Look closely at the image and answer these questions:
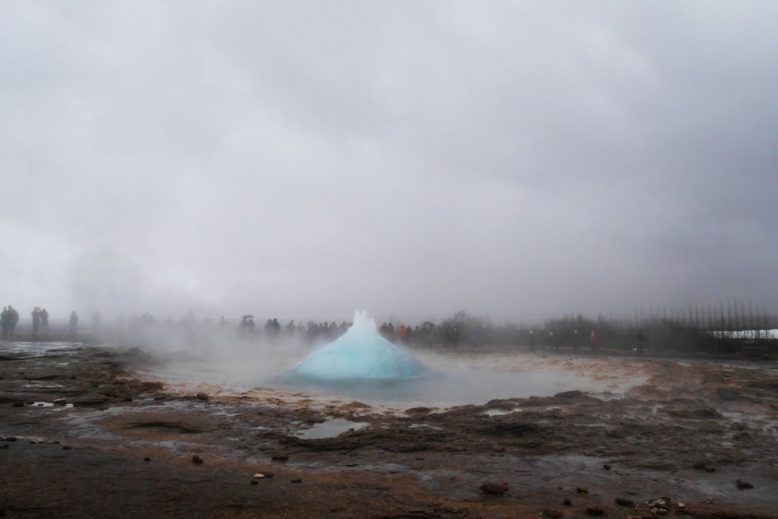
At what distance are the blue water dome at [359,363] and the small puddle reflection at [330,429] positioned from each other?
7.00 m

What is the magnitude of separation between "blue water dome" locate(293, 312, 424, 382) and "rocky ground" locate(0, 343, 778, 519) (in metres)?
4.20

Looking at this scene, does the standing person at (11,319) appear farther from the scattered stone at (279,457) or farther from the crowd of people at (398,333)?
the scattered stone at (279,457)

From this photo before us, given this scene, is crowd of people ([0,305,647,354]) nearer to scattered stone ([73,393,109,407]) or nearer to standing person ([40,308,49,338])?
standing person ([40,308,49,338])

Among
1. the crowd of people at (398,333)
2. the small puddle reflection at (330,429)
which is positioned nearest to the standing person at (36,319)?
the crowd of people at (398,333)

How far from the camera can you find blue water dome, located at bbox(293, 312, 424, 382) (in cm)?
1772

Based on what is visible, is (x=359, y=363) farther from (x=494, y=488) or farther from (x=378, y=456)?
(x=494, y=488)

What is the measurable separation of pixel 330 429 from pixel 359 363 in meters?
8.89

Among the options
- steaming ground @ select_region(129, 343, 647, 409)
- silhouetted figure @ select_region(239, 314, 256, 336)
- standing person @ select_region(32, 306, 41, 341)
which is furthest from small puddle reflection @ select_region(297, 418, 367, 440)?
standing person @ select_region(32, 306, 41, 341)

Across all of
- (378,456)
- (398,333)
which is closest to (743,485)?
(378,456)

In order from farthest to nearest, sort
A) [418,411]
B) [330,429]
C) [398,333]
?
[398,333] → [418,411] → [330,429]

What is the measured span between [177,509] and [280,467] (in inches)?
79.4

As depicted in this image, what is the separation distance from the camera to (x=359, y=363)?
18438mm

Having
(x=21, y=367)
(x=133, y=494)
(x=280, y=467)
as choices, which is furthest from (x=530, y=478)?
(x=21, y=367)

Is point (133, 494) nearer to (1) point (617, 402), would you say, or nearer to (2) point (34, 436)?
(2) point (34, 436)
